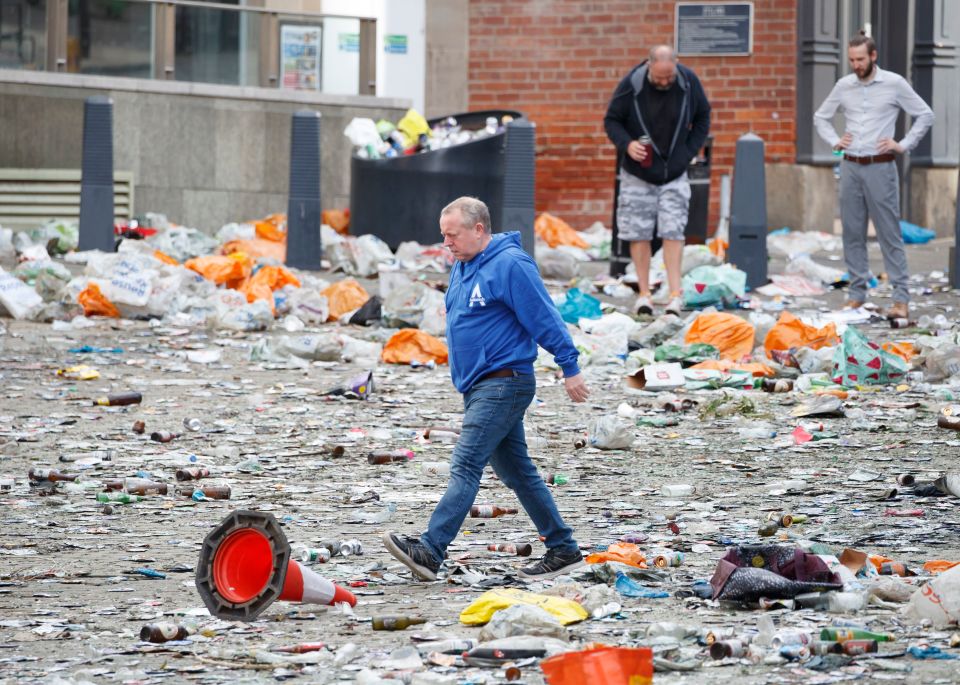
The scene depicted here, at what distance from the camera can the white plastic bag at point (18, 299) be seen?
1155cm

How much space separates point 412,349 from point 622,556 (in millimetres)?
4990

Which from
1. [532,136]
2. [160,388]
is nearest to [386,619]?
[160,388]

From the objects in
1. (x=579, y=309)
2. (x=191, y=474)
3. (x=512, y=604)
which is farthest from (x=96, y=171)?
(x=512, y=604)

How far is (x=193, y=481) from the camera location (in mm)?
6715

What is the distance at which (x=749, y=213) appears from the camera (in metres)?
13.3

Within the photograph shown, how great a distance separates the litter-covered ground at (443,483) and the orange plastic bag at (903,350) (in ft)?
0.13

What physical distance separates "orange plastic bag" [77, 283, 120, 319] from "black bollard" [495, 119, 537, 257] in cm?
342

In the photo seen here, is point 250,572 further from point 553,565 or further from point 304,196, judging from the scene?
A: point 304,196

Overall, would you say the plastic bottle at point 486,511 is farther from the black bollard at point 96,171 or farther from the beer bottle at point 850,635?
the black bollard at point 96,171

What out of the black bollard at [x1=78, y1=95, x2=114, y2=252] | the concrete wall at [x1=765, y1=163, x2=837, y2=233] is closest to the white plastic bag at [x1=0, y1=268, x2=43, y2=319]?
the black bollard at [x1=78, y1=95, x2=114, y2=252]

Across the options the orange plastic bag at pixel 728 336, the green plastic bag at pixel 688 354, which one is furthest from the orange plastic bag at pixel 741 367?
the orange plastic bag at pixel 728 336

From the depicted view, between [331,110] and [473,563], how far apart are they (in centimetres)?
1356

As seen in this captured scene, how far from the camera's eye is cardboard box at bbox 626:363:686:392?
8.98m

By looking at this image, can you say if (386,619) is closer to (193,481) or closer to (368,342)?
(193,481)
